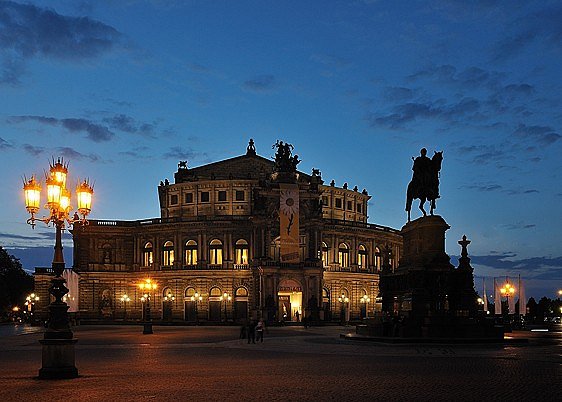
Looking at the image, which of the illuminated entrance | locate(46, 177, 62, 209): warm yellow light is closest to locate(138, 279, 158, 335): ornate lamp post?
the illuminated entrance

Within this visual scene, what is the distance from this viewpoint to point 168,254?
115812 millimetres

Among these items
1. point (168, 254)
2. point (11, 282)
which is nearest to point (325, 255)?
point (168, 254)

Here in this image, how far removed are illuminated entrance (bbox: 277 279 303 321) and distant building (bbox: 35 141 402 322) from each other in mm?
142

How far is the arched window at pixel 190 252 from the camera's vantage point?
11362cm

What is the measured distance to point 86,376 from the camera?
24.0 meters

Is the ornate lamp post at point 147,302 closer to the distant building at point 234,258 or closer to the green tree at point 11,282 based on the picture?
the distant building at point 234,258

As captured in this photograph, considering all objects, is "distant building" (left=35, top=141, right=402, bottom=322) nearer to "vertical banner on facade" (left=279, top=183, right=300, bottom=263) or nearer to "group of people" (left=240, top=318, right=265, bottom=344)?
"vertical banner on facade" (left=279, top=183, right=300, bottom=263)

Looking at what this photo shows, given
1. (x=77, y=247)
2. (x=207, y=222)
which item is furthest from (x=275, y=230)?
(x=77, y=247)

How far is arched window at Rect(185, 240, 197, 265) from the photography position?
113625 mm

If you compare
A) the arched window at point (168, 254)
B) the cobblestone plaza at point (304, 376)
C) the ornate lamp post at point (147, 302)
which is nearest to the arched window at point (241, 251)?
the arched window at point (168, 254)

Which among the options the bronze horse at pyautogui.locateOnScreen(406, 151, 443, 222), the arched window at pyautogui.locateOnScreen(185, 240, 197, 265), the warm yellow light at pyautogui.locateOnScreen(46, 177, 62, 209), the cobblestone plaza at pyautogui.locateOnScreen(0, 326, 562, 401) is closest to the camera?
the cobblestone plaza at pyautogui.locateOnScreen(0, 326, 562, 401)

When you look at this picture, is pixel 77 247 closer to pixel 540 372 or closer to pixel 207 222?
pixel 207 222

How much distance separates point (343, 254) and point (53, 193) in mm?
91584

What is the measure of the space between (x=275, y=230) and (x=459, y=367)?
275ft
